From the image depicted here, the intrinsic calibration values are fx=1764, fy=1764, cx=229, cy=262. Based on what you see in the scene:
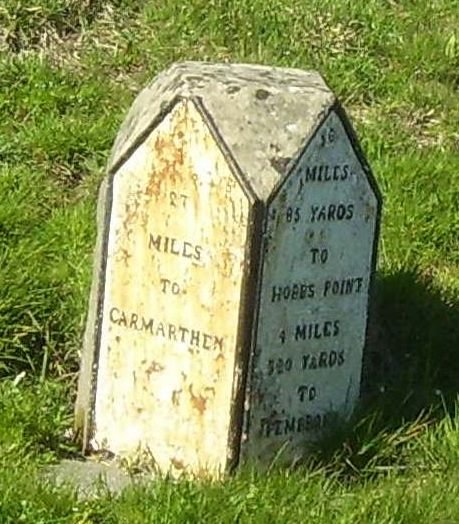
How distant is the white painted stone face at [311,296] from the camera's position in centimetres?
495

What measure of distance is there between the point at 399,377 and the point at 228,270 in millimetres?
1139

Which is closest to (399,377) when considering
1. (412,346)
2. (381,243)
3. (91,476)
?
(412,346)

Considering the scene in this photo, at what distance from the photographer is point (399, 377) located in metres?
5.82

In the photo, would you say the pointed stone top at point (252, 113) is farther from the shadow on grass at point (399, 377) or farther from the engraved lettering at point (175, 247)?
the shadow on grass at point (399, 377)

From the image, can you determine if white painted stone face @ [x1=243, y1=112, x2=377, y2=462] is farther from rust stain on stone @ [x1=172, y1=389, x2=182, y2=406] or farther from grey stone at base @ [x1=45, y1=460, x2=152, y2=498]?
grey stone at base @ [x1=45, y1=460, x2=152, y2=498]

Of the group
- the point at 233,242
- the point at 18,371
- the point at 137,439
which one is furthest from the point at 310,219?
the point at 18,371

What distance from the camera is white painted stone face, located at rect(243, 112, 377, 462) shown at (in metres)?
4.95

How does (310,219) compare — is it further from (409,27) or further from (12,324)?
(409,27)

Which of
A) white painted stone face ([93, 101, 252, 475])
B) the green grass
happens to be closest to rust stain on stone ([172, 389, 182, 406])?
white painted stone face ([93, 101, 252, 475])

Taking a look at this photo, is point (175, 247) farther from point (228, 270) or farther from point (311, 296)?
point (311, 296)

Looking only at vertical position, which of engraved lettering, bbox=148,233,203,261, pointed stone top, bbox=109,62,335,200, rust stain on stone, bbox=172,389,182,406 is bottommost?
rust stain on stone, bbox=172,389,182,406

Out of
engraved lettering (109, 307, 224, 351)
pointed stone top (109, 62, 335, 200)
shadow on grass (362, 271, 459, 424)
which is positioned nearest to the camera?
pointed stone top (109, 62, 335, 200)

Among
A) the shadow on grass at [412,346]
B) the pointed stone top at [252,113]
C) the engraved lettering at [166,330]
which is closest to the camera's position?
the pointed stone top at [252,113]

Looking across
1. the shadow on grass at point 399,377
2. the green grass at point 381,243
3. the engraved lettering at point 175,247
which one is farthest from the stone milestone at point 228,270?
the green grass at point 381,243
